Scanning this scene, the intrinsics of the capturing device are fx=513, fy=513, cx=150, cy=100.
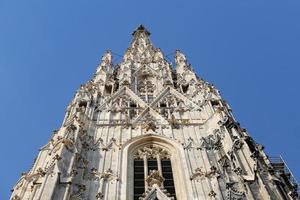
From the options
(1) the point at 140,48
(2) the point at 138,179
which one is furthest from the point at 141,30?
(2) the point at 138,179

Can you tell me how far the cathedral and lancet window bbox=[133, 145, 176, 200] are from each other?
4cm

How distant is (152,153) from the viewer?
2244 centimetres

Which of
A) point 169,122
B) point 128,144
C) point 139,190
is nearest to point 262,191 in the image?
A: point 139,190

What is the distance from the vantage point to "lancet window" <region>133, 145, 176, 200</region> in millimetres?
18953

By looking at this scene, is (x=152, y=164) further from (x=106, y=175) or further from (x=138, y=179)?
(x=106, y=175)

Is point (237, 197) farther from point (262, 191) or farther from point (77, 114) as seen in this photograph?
point (77, 114)

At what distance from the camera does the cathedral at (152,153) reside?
17406 mm

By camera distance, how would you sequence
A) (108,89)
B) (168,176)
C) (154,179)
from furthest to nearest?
(108,89) → (168,176) → (154,179)

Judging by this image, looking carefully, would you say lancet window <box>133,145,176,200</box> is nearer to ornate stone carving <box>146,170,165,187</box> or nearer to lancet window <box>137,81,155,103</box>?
ornate stone carving <box>146,170,165,187</box>

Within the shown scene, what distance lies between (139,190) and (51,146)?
501 centimetres

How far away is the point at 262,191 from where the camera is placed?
15.7 m

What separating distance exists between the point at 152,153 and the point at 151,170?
1923 millimetres

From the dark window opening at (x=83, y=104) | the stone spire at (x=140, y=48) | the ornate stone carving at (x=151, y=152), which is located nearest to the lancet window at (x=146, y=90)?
the dark window opening at (x=83, y=104)

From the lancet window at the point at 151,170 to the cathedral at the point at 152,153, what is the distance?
40 mm
